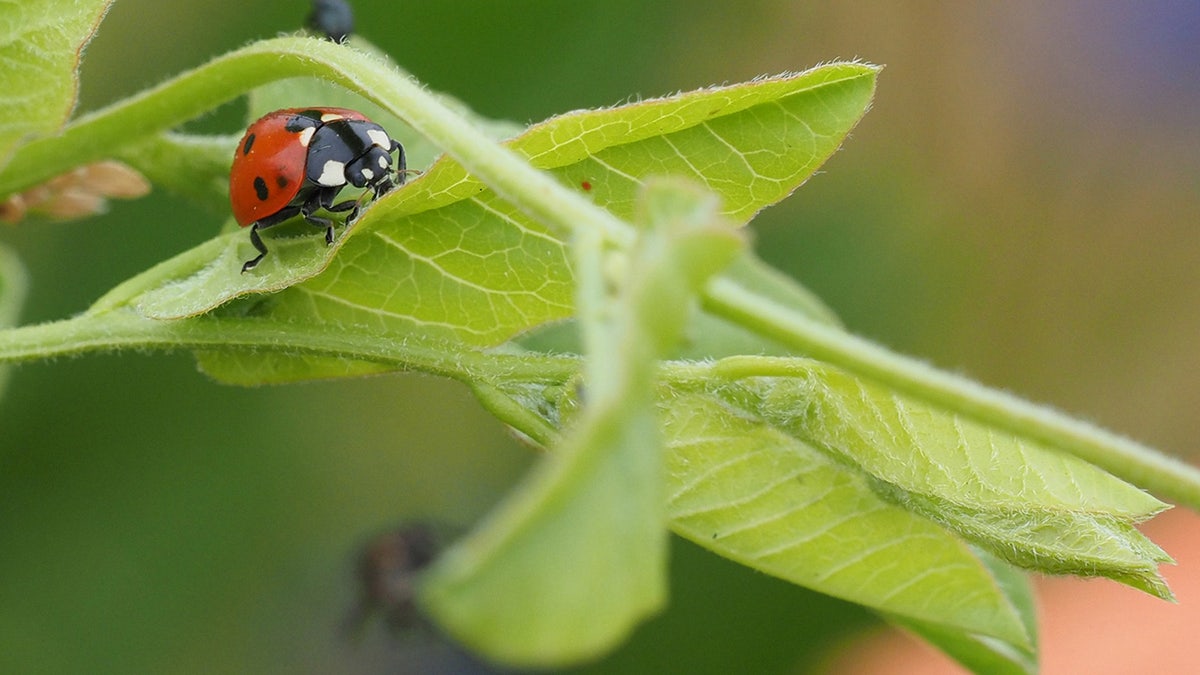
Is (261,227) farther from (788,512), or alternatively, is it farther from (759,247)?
(759,247)

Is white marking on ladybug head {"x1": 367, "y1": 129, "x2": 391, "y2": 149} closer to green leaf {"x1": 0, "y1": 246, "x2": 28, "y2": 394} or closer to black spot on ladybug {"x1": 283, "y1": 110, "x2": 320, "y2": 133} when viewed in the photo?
black spot on ladybug {"x1": 283, "y1": 110, "x2": 320, "y2": 133}

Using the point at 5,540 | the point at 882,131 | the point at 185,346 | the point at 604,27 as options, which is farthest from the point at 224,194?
the point at 882,131

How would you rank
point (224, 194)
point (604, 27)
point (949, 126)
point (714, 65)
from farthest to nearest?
point (949, 126), point (714, 65), point (604, 27), point (224, 194)

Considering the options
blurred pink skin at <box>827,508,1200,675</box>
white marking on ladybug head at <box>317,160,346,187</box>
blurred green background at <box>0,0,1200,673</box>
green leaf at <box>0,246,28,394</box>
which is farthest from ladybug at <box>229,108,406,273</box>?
blurred pink skin at <box>827,508,1200,675</box>

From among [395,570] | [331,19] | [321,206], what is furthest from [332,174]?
[395,570]

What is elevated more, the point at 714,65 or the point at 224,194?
the point at 714,65

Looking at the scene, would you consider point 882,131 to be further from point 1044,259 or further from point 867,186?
point 1044,259
